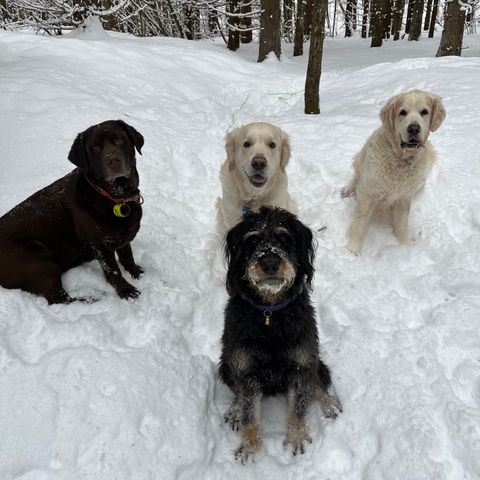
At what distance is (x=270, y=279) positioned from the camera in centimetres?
244

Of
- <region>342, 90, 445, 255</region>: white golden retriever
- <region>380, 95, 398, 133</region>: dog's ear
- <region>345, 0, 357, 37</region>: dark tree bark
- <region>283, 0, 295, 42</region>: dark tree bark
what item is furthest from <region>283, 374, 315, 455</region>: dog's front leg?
<region>345, 0, 357, 37</region>: dark tree bark

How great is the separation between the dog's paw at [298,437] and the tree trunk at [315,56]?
6610 mm

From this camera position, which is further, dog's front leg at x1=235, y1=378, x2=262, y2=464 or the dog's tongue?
the dog's tongue

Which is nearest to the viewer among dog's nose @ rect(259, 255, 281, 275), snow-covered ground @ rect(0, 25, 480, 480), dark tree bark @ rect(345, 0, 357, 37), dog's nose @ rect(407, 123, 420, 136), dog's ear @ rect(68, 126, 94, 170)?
dog's nose @ rect(259, 255, 281, 275)

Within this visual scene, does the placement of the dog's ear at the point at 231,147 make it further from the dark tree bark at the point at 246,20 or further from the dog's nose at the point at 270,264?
the dark tree bark at the point at 246,20

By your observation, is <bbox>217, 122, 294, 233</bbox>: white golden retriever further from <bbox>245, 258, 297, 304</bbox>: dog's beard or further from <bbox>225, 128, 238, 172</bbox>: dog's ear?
<bbox>245, 258, 297, 304</bbox>: dog's beard

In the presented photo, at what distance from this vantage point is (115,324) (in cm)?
343

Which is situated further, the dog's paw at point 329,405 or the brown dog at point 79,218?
the brown dog at point 79,218

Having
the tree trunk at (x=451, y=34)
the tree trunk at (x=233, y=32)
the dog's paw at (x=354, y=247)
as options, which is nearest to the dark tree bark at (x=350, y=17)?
the tree trunk at (x=233, y=32)

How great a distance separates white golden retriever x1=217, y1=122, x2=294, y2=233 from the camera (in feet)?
12.4

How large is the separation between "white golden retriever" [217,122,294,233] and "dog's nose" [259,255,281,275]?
157 centimetres

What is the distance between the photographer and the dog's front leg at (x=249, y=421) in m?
2.66

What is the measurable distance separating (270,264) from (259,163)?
161 cm

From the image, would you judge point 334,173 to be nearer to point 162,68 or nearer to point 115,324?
point 115,324
